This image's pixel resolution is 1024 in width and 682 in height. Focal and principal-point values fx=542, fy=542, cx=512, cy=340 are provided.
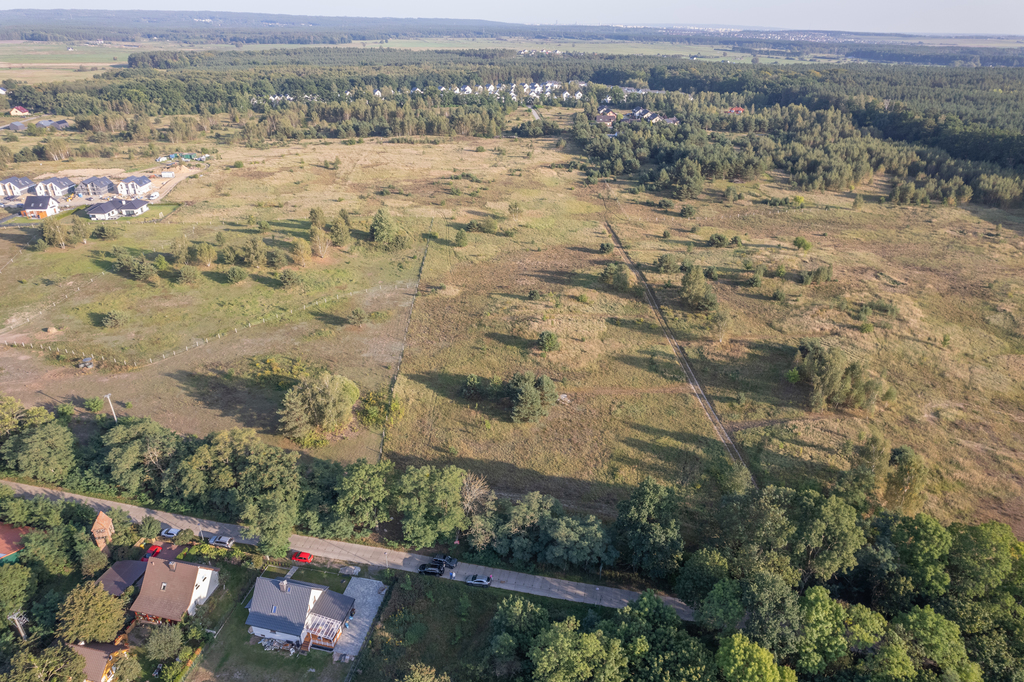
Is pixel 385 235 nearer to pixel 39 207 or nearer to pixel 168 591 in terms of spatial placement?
pixel 168 591

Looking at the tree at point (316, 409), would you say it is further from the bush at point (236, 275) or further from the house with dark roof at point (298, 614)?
the bush at point (236, 275)

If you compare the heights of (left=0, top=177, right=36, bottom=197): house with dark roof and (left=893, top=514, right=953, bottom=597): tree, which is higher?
(left=0, top=177, right=36, bottom=197): house with dark roof

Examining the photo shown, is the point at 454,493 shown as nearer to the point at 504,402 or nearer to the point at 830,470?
the point at 504,402

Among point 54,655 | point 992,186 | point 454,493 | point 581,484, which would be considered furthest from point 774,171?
point 54,655

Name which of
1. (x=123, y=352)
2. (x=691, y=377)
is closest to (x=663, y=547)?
(x=691, y=377)

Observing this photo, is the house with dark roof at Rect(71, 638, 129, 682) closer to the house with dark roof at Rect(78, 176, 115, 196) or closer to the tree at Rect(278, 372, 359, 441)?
the tree at Rect(278, 372, 359, 441)

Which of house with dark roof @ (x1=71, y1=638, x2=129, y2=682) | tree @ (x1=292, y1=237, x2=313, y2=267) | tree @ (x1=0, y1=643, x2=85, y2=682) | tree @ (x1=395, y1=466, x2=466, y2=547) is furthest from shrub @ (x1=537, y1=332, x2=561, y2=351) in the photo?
tree @ (x1=0, y1=643, x2=85, y2=682)
